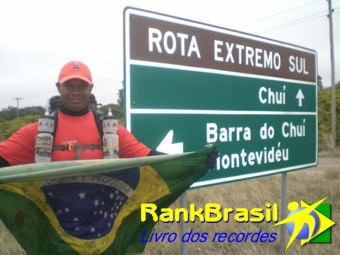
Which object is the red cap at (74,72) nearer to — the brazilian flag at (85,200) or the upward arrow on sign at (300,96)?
the brazilian flag at (85,200)

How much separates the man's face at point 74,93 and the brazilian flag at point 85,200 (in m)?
0.51

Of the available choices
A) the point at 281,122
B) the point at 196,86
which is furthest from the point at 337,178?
the point at 196,86

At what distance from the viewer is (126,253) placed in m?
1.90

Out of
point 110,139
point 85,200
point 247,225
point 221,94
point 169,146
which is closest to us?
point 85,200

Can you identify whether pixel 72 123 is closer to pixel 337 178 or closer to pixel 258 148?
pixel 258 148

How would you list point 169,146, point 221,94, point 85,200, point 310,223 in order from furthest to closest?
1. point 310,223
2. point 221,94
3. point 169,146
4. point 85,200

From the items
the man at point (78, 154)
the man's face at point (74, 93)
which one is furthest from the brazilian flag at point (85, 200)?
the man's face at point (74, 93)

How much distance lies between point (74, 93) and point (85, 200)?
63cm

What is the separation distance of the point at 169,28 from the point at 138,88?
1.52 feet

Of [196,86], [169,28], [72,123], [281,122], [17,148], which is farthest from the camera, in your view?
[281,122]

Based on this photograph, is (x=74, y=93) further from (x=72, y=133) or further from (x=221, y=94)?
(x=221, y=94)

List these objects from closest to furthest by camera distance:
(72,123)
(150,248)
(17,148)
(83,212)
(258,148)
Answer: (83,212) < (17,148) < (72,123) < (258,148) < (150,248)

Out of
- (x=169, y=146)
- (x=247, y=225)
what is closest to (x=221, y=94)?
(x=169, y=146)

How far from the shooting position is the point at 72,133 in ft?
6.44
